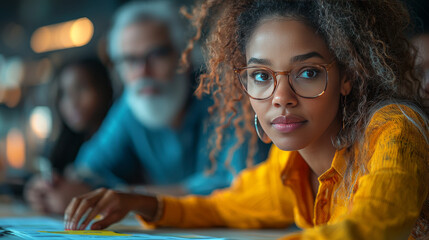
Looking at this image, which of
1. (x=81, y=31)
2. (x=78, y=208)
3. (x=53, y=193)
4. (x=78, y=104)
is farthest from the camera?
(x=81, y=31)

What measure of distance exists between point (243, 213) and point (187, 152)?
930 millimetres

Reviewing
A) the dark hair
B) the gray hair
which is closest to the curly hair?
the gray hair

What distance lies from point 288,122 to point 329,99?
7 cm

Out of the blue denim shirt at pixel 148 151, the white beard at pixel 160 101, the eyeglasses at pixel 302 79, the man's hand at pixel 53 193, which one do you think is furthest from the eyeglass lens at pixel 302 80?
the white beard at pixel 160 101

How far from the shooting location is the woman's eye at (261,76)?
2.34 ft

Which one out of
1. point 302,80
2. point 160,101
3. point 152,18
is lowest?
point 302,80

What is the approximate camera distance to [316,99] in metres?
0.69

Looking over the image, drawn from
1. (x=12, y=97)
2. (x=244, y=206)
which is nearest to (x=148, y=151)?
(x=244, y=206)

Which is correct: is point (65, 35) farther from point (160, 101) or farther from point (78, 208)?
point (78, 208)

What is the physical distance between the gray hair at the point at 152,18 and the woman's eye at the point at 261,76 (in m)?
1.31

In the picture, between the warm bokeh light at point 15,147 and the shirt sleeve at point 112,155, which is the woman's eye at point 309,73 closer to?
the shirt sleeve at point 112,155

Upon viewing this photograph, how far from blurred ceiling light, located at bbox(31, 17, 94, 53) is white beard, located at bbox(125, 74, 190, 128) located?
1221mm

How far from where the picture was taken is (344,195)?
71cm

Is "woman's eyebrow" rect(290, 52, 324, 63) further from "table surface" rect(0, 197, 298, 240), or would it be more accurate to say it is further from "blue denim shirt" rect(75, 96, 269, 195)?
"blue denim shirt" rect(75, 96, 269, 195)
